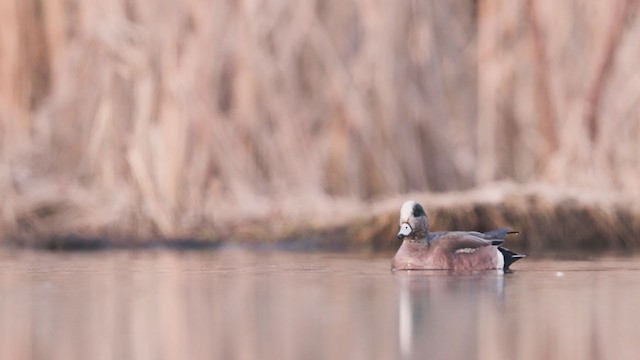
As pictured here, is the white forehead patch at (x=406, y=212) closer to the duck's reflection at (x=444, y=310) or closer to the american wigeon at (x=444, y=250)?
the american wigeon at (x=444, y=250)

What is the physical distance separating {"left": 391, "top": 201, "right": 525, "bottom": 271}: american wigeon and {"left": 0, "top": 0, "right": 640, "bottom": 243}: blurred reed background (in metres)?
2.04

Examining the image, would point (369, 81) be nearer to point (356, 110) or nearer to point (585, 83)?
point (356, 110)

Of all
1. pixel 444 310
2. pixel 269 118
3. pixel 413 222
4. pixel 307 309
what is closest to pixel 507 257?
pixel 413 222

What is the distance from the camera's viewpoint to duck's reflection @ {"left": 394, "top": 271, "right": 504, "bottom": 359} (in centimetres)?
688

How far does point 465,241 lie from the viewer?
414 inches

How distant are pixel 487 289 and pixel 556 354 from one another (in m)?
2.66

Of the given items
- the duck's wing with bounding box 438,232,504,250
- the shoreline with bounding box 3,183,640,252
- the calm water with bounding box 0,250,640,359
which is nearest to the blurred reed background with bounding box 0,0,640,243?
the shoreline with bounding box 3,183,640,252

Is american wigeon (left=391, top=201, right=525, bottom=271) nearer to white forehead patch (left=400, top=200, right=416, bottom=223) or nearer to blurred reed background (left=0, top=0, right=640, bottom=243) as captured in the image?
white forehead patch (left=400, top=200, right=416, bottom=223)

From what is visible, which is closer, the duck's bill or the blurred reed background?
the duck's bill

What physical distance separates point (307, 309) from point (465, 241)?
2.36 meters

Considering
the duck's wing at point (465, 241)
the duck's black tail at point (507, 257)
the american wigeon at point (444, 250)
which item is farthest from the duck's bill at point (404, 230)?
the duck's black tail at point (507, 257)

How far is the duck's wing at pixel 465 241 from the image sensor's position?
34.4ft

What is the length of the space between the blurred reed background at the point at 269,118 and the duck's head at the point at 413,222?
201 centimetres

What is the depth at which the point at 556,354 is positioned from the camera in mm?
6668
